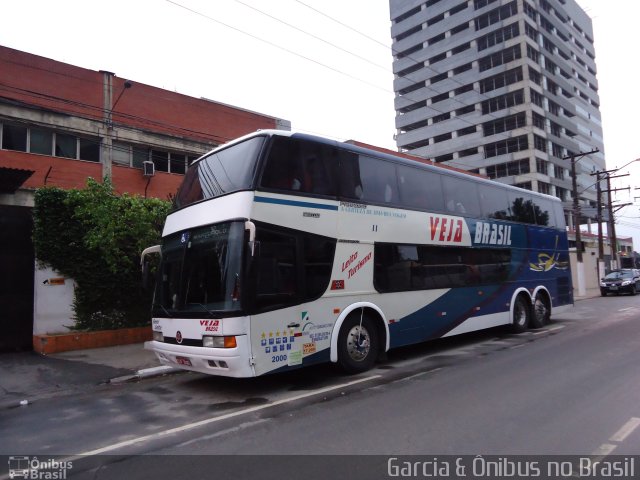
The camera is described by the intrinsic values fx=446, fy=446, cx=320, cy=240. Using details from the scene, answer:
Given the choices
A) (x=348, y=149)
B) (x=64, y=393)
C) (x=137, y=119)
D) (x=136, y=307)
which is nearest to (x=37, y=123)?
(x=137, y=119)

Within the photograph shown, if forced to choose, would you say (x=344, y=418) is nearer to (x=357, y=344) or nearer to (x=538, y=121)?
(x=357, y=344)

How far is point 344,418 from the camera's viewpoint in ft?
17.4

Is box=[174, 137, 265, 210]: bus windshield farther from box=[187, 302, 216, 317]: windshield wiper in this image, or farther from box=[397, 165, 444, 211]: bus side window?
box=[397, 165, 444, 211]: bus side window

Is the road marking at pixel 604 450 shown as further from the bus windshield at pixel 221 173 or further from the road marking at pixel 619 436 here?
the bus windshield at pixel 221 173

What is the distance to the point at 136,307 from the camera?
1191 centimetres

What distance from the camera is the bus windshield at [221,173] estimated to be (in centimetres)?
666

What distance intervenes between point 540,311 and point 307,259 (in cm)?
945

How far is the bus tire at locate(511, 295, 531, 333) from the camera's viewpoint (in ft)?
39.6

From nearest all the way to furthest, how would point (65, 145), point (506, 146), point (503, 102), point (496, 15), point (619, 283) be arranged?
point (65, 145) < point (619, 283) < point (506, 146) < point (503, 102) < point (496, 15)

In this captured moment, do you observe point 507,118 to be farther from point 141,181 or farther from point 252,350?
point 252,350

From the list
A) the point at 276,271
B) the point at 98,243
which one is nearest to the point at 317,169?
the point at 276,271

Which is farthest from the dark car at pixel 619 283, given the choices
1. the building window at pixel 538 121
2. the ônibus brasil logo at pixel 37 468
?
the building window at pixel 538 121

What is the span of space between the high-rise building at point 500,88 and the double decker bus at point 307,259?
2258 inches

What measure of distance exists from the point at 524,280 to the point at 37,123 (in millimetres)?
18253
